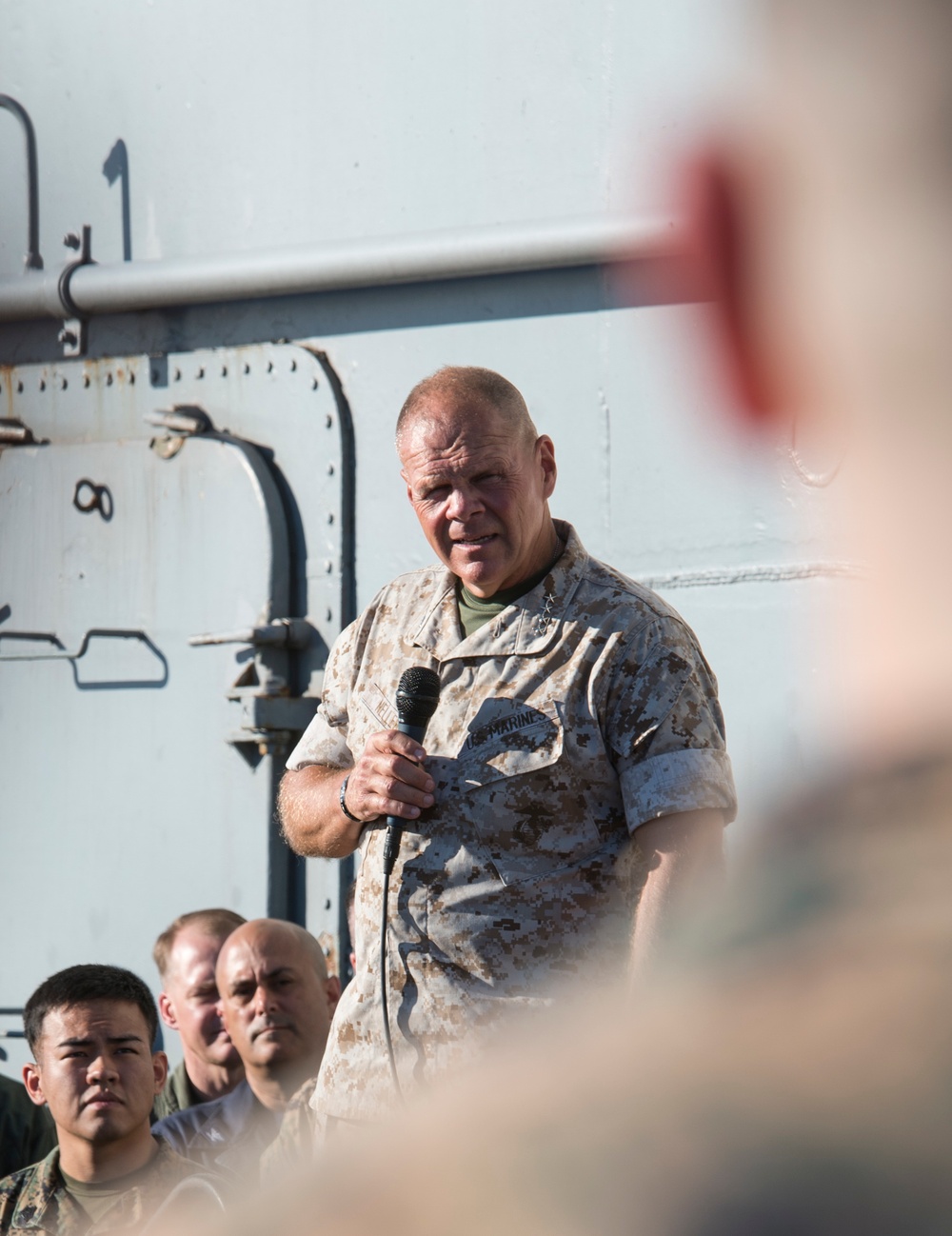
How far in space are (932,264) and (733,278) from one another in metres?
0.14

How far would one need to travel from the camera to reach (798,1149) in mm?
390

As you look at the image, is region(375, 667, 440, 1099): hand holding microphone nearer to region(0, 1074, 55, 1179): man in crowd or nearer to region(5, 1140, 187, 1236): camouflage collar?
region(5, 1140, 187, 1236): camouflage collar

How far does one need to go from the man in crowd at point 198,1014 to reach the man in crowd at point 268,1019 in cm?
13

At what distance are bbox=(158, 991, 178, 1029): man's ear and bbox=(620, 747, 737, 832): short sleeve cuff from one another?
183cm

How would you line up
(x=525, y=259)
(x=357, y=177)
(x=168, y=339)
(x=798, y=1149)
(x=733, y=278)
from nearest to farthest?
(x=798, y=1149) → (x=733, y=278) → (x=525, y=259) → (x=357, y=177) → (x=168, y=339)

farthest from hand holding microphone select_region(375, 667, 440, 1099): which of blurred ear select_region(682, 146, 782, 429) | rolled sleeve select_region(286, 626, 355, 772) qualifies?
blurred ear select_region(682, 146, 782, 429)

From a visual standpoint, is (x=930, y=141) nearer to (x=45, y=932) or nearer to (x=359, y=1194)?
(x=359, y=1194)

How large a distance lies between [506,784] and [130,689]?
6.43 ft

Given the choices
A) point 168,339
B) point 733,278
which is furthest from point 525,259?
point 733,278

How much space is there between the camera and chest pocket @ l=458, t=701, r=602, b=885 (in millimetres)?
1970

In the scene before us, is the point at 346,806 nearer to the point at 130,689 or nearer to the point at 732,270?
the point at 732,270

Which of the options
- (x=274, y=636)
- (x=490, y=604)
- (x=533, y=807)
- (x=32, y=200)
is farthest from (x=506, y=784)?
(x=32, y=200)

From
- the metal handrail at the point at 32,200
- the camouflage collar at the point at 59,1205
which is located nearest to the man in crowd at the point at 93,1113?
the camouflage collar at the point at 59,1205

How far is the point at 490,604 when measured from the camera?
7.10ft
